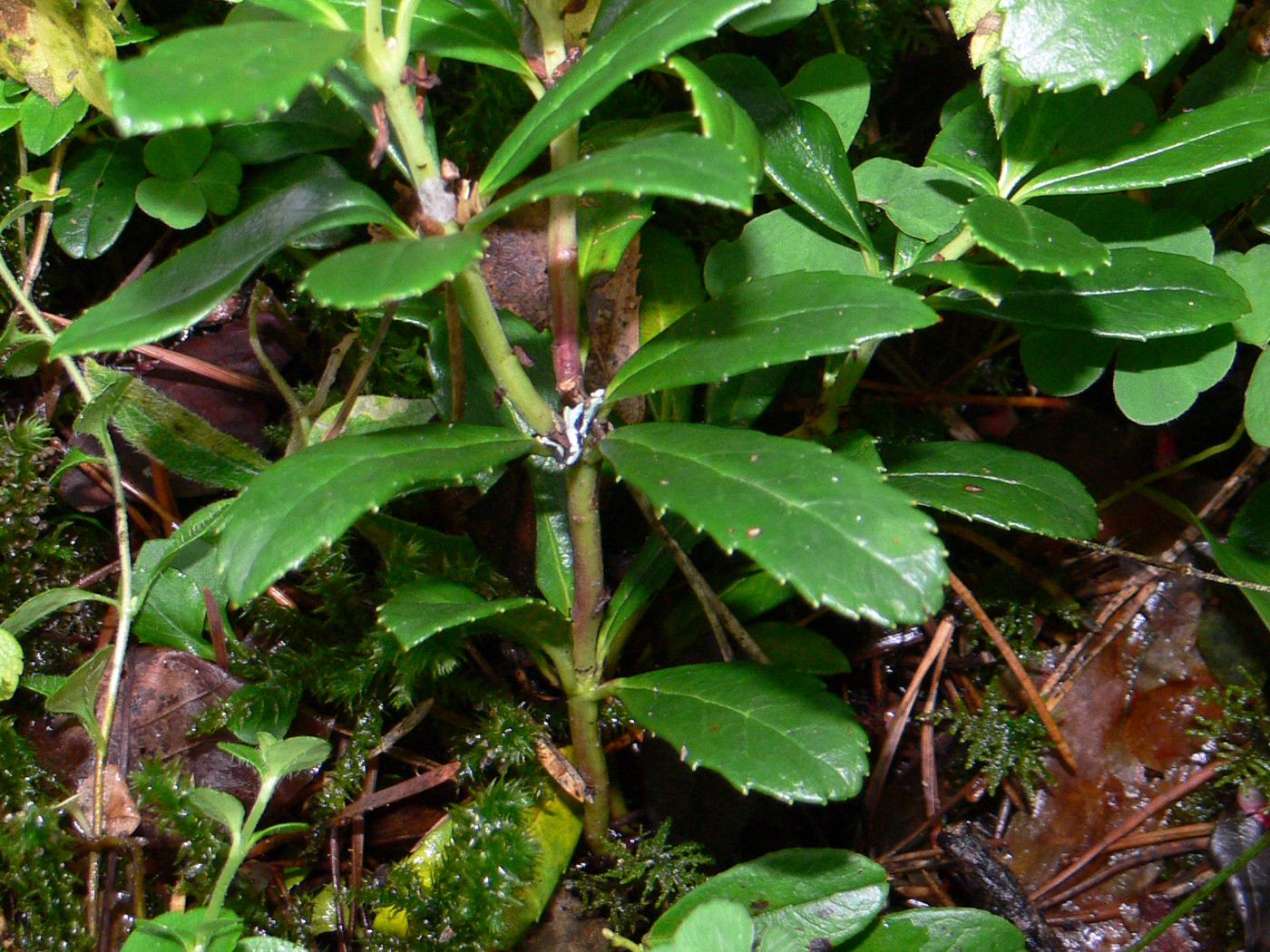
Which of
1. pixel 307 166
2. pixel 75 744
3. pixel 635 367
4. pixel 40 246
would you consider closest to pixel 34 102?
pixel 40 246

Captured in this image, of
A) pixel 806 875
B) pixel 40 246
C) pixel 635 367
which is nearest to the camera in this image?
pixel 635 367

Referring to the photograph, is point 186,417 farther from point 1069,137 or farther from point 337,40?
point 1069,137

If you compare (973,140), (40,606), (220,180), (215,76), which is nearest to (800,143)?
(973,140)

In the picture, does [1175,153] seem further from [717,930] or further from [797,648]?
[717,930]

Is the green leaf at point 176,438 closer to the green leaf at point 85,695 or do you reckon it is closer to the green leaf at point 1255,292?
the green leaf at point 85,695

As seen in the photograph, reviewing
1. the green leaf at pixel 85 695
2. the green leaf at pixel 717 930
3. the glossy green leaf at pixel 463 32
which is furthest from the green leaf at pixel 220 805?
the glossy green leaf at pixel 463 32

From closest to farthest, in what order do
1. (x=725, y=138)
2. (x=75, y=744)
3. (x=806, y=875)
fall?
(x=725, y=138), (x=806, y=875), (x=75, y=744)
